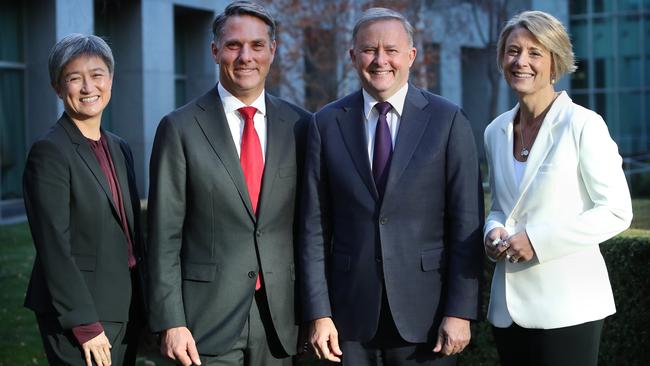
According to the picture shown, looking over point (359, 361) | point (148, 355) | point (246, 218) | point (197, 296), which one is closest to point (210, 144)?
point (246, 218)

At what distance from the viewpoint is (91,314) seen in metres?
3.91

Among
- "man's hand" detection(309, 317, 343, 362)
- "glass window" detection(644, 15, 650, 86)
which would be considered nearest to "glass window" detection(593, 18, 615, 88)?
"glass window" detection(644, 15, 650, 86)

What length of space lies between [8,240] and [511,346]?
1059 cm

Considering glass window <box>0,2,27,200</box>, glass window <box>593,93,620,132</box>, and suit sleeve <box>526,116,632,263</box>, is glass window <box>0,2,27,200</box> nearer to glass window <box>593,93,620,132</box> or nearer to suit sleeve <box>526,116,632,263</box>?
suit sleeve <box>526,116,632,263</box>

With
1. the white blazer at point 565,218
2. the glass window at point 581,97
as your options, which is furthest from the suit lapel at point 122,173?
the glass window at point 581,97

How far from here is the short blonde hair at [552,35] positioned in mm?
3881

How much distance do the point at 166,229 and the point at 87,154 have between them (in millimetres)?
531

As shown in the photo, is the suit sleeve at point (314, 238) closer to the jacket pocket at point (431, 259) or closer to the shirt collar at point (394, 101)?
the shirt collar at point (394, 101)

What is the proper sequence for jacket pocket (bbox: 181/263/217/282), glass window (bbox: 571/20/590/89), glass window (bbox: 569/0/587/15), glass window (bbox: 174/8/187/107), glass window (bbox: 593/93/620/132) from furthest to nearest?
glass window (bbox: 571/20/590/89), glass window (bbox: 569/0/587/15), glass window (bbox: 593/93/620/132), glass window (bbox: 174/8/187/107), jacket pocket (bbox: 181/263/217/282)

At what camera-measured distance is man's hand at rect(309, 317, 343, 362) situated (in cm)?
399

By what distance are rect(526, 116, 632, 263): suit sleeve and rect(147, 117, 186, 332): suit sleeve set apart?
1625mm

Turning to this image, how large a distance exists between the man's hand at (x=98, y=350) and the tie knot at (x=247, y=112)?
1230 mm

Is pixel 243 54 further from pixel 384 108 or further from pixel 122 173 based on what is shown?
pixel 122 173

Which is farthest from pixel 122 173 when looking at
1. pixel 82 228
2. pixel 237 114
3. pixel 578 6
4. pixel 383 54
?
pixel 578 6
